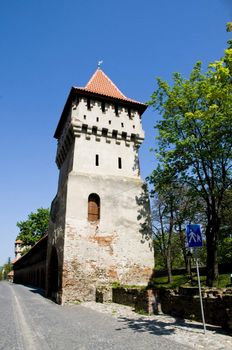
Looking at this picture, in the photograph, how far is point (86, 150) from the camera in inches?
724

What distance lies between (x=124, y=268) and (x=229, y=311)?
9.50 metres

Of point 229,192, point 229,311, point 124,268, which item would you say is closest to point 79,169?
point 124,268

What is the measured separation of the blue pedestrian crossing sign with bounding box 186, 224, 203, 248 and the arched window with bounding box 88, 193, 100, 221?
9.35 metres

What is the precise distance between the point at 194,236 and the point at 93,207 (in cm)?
974

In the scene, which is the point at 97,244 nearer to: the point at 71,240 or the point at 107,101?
the point at 71,240

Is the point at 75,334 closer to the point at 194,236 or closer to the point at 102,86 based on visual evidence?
the point at 194,236

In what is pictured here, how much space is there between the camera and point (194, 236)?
8.00 m

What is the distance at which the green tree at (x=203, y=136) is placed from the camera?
13707 millimetres

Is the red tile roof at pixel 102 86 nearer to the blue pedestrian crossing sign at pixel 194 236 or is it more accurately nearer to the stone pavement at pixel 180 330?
the blue pedestrian crossing sign at pixel 194 236

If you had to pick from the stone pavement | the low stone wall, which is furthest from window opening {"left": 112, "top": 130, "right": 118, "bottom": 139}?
the stone pavement

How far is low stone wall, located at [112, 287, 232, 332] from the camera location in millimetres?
7848

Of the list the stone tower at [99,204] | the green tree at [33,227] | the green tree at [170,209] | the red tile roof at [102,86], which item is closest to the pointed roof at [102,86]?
the red tile roof at [102,86]

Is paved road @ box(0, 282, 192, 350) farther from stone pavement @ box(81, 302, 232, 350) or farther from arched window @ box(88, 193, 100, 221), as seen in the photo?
arched window @ box(88, 193, 100, 221)

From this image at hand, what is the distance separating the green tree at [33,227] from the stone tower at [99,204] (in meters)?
31.3
